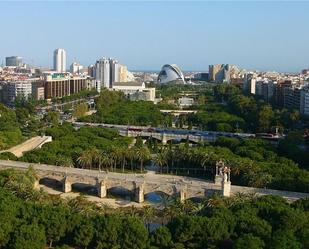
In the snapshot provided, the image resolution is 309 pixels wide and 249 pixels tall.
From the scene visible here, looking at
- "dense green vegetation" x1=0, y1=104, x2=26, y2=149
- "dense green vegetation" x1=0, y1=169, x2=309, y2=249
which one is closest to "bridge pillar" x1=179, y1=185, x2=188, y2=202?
"dense green vegetation" x1=0, y1=169, x2=309, y2=249

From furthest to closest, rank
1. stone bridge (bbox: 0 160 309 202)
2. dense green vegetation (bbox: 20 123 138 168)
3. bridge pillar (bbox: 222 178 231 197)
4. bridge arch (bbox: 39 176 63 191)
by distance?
dense green vegetation (bbox: 20 123 138 168)
bridge arch (bbox: 39 176 63 191)
stone bridge (bbox: 0 160 309 202)
bridge pillar (bbox: 222 178 231 197)

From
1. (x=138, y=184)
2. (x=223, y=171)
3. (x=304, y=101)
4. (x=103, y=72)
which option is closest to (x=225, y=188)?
(x=223, y=171)

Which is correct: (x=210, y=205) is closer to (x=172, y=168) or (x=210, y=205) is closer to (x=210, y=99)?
(x=172, y=168)

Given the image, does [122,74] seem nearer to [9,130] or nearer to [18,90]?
[18,90]

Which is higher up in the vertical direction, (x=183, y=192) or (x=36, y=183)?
(x=183, y=192)

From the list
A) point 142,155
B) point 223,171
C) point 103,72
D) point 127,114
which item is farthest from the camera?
point 103,72

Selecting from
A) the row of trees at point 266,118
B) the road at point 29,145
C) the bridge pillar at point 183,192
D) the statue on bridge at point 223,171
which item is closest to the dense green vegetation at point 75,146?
the road at point 29,145

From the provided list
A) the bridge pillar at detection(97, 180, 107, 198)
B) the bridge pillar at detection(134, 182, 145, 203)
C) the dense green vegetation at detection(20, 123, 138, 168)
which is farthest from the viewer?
the dense green vegetation at detection(20, 123, 138, 168)

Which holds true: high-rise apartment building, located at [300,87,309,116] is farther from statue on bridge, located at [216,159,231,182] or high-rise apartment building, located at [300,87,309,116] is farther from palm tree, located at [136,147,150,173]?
statue on bridge, located at [216,159,231,182]
